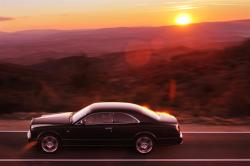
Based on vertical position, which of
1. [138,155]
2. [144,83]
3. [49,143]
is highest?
[144,83]

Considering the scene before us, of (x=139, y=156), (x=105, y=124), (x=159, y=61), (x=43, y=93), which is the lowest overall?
(x=139, y=156)

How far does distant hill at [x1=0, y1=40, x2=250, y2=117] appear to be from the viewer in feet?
76.4

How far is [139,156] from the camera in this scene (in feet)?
44.8

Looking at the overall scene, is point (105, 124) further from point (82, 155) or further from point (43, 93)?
point (43, 93)

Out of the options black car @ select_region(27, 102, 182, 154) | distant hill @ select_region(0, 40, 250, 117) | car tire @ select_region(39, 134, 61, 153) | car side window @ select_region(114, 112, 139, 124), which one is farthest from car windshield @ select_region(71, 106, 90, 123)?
distant hill @ select_region(0, 40, 250, 117)

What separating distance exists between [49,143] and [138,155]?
7.89 feet

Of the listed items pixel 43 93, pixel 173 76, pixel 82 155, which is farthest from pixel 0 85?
pixel 82 155

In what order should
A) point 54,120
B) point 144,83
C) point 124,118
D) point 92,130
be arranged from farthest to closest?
point 144,83 < point 54,120 < point 124,118 < point 92,130

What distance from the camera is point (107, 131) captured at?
539 inches

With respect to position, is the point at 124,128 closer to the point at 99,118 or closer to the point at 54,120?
the point at 99,118

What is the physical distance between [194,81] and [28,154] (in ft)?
65.9

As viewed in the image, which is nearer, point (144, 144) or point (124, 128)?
point (124, 128)

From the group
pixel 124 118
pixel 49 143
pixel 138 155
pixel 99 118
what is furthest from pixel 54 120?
pixel 138 155

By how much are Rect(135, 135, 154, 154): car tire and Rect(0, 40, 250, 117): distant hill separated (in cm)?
758
